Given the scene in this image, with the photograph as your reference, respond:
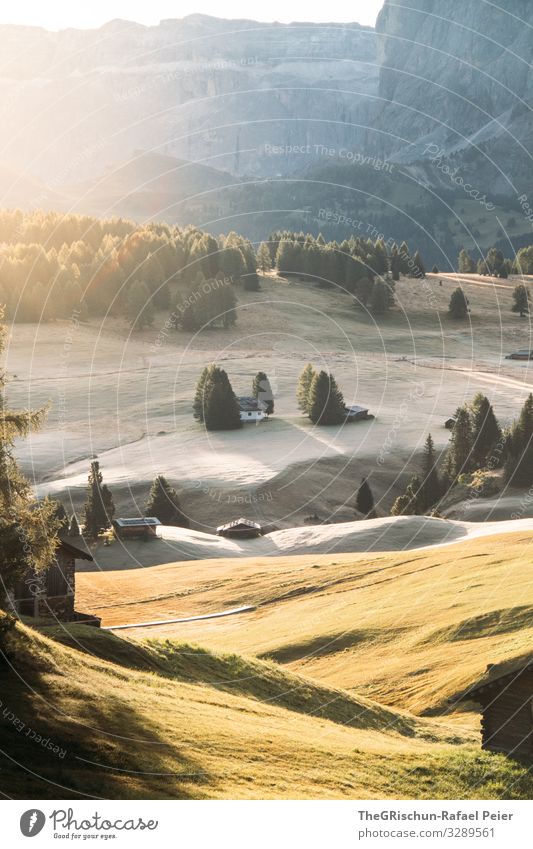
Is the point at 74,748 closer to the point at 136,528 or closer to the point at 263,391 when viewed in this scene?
the point at 136,528

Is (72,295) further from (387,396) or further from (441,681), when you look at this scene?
(441,681)

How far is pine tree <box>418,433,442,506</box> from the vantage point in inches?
4830

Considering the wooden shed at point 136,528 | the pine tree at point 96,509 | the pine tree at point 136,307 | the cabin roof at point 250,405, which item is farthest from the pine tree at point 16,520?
the pine tree at point 136,307

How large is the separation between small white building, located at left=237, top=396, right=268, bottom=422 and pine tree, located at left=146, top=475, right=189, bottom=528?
38.7 m

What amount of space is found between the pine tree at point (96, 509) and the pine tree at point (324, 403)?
49.3 meters

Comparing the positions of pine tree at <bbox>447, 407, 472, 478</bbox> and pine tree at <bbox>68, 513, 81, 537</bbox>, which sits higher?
pine tree at <bbox>447, 407, 472, 478</bbox>

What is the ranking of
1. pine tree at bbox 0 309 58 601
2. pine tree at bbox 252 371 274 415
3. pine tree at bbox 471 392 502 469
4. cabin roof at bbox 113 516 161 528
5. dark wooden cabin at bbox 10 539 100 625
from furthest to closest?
pine tree at bbox 252 371 274 415, pine tree at bbox 471 392 502 469, cabin roof at bbox 113 516 161 528, dark wooden cabin at bbox 10 539 100 625, pine tree at bbox 0 309 58 601

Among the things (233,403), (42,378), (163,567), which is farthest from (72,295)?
(163,567)

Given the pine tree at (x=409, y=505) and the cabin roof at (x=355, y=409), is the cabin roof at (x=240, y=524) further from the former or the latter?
the cabin roof at (x=355, y=409)

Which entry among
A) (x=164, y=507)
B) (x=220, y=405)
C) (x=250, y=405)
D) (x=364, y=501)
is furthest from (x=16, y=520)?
(x=250, y=405)

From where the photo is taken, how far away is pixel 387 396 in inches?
6988

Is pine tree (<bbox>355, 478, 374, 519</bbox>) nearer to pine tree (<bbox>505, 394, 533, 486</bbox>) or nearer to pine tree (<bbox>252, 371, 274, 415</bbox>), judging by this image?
pine tree (<bbox>505, 394, 533, 486</bbox>)

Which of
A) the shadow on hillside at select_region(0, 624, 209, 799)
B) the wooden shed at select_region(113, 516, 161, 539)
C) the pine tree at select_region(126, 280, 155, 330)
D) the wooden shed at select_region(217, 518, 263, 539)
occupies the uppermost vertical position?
the pine tree at select_region(126, 280, 155, 330)

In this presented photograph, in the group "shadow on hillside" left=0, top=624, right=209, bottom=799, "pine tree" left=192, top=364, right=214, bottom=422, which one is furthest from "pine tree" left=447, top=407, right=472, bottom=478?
"shadow on hillside" left=0, top=624, right=209, bottom=799
